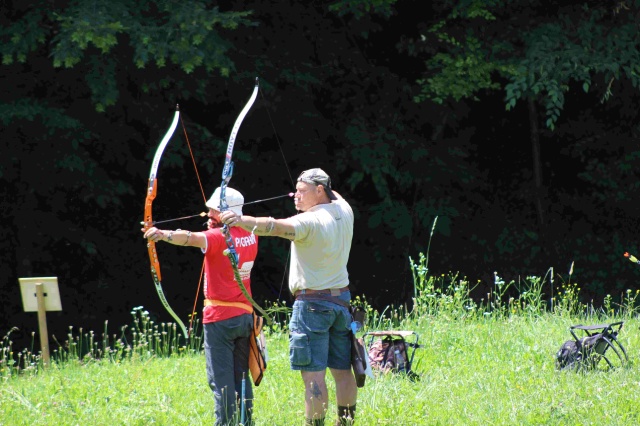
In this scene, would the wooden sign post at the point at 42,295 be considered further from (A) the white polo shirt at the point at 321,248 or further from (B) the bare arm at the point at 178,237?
(A) the white polo shirt at the point at 321,248

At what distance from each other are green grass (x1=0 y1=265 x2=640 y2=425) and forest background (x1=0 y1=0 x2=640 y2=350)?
3230 millimetres

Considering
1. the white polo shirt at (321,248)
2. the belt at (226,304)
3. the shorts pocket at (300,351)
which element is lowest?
the shorts pocket at (300,351)

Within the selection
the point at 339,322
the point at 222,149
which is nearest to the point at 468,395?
the point at 339,322

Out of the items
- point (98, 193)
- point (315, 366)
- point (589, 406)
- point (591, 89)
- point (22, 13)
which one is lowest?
point (589, 406)

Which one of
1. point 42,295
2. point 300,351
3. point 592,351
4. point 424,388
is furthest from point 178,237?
point 42,295

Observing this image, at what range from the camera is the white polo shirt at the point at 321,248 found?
15.4ft

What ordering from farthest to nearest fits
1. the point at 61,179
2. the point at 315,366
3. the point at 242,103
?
the point at 242,103, the point at 61,179, the point at 315,366

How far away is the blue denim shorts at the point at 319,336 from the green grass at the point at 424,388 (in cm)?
44

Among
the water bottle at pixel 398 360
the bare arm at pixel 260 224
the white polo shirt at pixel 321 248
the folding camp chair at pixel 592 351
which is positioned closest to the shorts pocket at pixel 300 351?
the white polo shirt at pixel 321 248

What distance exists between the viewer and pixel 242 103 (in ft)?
38.5

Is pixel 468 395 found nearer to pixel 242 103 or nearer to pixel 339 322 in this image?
pixel 339 322

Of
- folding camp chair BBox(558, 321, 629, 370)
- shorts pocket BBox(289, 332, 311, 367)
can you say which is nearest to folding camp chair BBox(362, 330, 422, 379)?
folding camp chair BBox(558, 321, 629, 370)

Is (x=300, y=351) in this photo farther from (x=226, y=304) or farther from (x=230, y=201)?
(x=230, y=201)

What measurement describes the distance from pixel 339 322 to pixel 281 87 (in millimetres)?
7669
